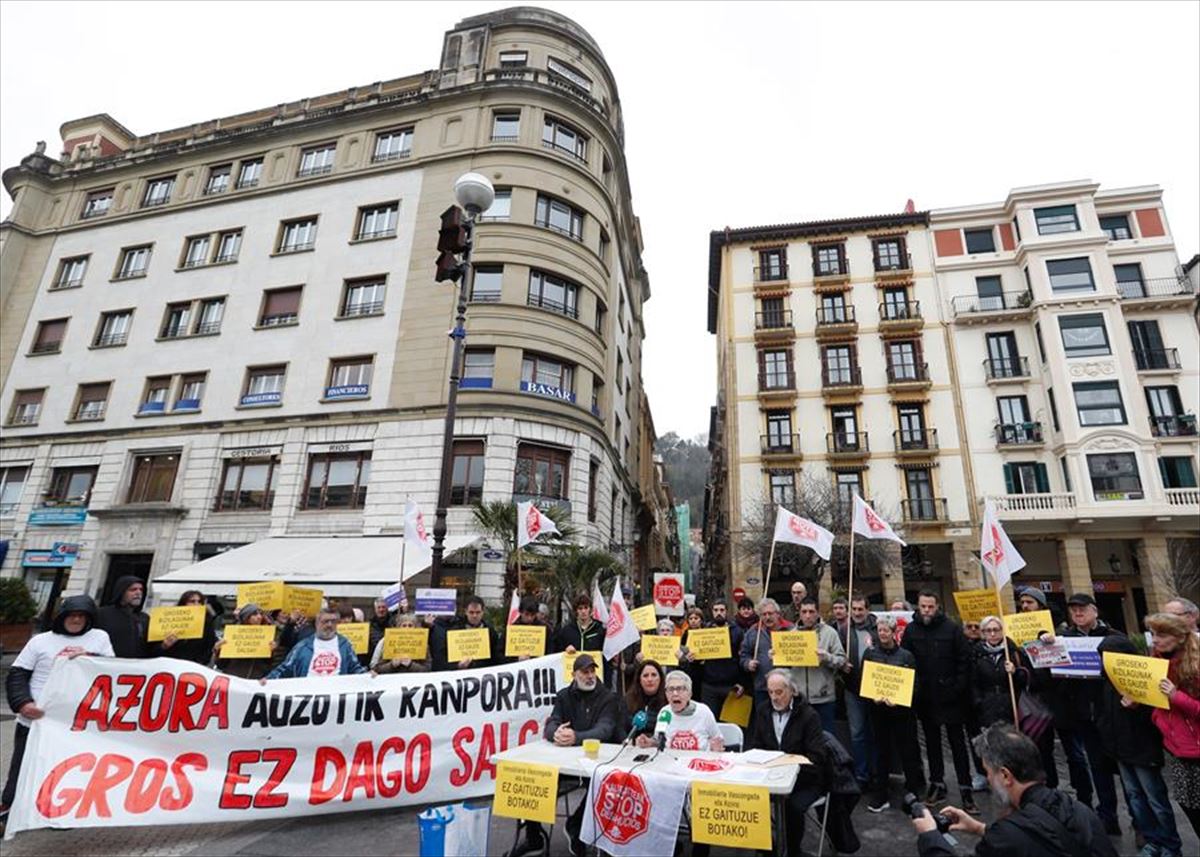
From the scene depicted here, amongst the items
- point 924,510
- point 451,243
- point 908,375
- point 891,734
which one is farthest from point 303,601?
point 908,375

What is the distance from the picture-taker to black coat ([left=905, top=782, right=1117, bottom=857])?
2883mm

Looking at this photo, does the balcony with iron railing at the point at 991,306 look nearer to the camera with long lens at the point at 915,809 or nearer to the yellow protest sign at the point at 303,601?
the yellow protest sign at the point at 303,601

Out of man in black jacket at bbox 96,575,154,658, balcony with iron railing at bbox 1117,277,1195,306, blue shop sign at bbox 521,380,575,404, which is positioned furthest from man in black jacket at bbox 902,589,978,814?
balcony with iron railing at bbox 1117,277,1195,306

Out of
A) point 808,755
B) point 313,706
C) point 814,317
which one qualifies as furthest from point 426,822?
point 814,317

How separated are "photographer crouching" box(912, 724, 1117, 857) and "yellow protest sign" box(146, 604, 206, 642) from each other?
748 cm

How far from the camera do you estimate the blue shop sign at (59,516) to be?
2281 cm

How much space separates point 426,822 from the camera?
14.1ft

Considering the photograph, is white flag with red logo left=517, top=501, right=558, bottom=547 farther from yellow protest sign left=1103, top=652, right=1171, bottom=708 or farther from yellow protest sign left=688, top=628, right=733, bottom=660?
yellow protest sign left=1103, top=652, right=1171, bottom=708

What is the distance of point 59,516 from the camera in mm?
23016

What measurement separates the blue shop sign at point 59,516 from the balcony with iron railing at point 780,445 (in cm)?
2942

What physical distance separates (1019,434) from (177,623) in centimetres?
3380

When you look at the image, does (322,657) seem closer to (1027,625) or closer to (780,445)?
(1027,625)

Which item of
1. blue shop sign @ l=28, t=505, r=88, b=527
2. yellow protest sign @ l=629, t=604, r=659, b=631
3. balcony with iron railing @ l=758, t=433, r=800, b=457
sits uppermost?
balcony with iron railing @ l=758, t=433, r=800, b=457

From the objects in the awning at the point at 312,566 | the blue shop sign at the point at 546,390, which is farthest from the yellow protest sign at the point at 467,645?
the blue shop sign at the point at 546,390
